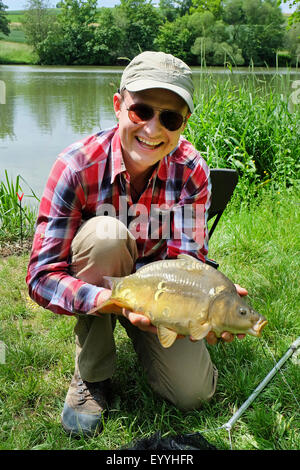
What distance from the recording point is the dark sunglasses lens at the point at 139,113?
4.48 ft

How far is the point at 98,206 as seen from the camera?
4.96ft

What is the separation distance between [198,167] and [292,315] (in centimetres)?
81

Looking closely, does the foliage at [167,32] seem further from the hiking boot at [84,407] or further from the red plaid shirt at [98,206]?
the hiking boot at [84,407]

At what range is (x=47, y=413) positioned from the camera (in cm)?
151

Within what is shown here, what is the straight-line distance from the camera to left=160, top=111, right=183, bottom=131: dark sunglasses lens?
138cm

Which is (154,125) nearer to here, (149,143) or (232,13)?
(149,143)

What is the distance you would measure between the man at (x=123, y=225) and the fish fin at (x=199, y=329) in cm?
5

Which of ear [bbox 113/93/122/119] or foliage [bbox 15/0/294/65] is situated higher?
foliage [bbox 15/0/294/65]

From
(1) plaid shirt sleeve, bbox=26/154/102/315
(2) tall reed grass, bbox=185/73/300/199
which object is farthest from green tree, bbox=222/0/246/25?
(1) plaid shirt sleeve, bbox=26/154/102/315

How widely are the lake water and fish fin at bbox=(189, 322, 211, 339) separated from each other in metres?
2.31

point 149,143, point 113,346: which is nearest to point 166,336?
point 113,346

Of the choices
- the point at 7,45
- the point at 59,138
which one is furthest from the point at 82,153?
the point at 7,45

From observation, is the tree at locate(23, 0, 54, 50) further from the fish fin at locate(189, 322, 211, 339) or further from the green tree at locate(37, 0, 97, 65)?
the fish fin at locate(189, 322, 211, 339)

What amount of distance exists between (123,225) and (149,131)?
31 centimetres
